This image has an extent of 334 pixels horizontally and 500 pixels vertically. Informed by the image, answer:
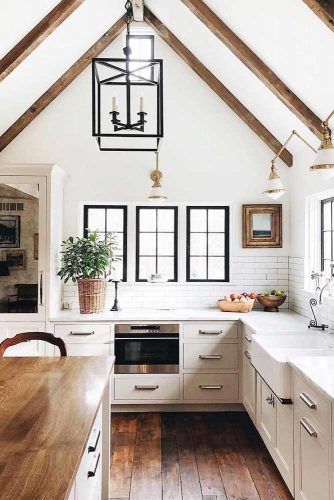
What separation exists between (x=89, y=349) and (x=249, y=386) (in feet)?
5.11

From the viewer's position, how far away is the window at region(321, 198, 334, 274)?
163 inches

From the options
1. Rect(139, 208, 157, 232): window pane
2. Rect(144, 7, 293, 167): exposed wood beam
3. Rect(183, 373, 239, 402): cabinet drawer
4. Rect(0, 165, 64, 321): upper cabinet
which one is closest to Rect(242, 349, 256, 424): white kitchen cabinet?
Rect(183, 373, 239, 402): cabinet drawer

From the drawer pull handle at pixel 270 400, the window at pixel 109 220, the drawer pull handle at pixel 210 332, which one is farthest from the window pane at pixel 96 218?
the drawer pull handle at pixel 270 400

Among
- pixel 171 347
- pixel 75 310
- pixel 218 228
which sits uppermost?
pixel 218 228

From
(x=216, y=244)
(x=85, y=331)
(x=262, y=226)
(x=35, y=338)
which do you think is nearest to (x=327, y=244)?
(x=262, y=226)

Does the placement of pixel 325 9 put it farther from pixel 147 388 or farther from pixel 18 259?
pixel 147 388

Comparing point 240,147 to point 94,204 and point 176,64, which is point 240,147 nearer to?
point 176,64

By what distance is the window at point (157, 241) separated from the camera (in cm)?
504

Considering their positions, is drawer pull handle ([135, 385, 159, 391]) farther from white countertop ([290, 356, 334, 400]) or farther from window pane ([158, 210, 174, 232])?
white countertop ([290, 356, 334, 400])

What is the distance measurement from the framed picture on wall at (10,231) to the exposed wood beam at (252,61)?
97.5 inches

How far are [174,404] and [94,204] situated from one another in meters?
2.35

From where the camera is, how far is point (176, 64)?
4887 millimetres

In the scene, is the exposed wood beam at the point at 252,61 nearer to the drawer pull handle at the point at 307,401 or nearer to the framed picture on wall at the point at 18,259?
the drawer pull handle at the point at 307,401

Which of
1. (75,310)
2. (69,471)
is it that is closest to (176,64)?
(75,310)
